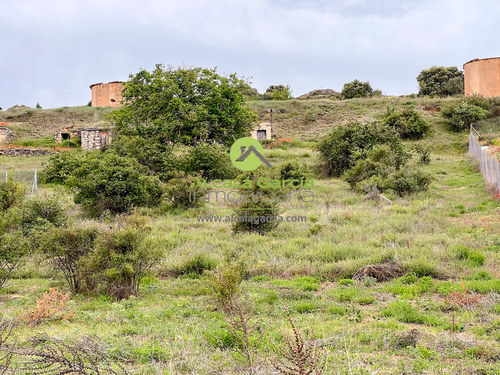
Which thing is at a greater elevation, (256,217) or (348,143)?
(348,143)

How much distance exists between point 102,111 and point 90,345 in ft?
130

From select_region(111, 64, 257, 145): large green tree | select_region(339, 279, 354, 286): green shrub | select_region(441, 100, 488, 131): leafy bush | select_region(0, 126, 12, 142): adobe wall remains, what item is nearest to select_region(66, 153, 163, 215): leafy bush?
select_region(111, 64, 257, 145): large green tree

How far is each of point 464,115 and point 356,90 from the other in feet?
69.1

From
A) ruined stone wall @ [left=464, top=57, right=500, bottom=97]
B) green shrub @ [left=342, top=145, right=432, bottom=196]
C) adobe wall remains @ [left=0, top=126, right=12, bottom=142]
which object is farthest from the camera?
ruined stone wall @ [left=464, top=57, right=500, bottom=97]

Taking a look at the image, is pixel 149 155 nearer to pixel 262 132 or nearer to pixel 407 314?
pixel 407 314

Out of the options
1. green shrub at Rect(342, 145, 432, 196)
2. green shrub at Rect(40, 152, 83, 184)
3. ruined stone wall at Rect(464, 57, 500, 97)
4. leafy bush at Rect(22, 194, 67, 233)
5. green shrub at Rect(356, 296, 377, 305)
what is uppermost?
ruined stone wall at Rect(464, 57, 500, 97)

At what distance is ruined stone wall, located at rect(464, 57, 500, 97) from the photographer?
38906mm

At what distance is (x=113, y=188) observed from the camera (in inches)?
602

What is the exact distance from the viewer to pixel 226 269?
7.21 m

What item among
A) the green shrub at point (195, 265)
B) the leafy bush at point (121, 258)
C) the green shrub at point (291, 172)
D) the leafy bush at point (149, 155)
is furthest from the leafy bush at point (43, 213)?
the green shrub at point (291, 172)

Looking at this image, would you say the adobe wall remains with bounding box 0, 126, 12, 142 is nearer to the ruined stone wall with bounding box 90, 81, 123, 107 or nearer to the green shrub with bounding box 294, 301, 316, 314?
the ruined stone wall with bounding box 90, 81, 123, 107

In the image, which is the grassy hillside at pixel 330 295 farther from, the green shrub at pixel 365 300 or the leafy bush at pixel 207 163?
the leafy bush at pixel 207 163

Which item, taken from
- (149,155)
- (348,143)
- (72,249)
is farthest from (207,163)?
(72,249)

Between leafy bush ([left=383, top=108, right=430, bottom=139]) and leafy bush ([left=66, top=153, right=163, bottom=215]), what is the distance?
2127 centimetres
